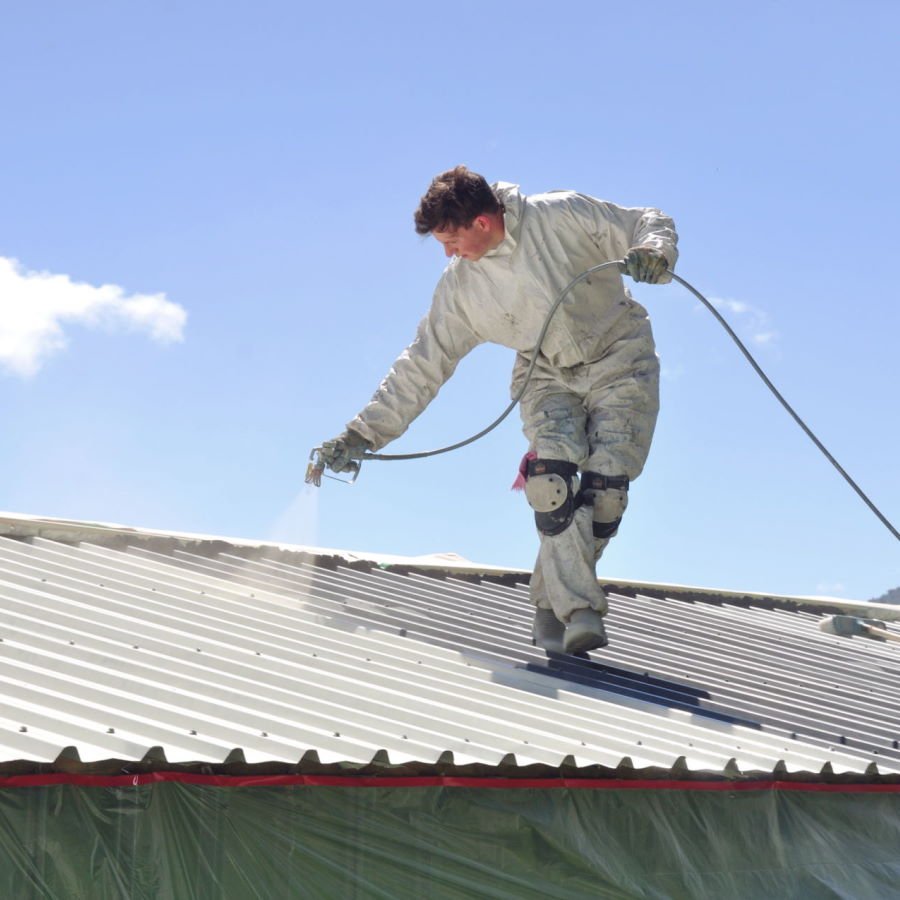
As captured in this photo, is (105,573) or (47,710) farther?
(105,573)

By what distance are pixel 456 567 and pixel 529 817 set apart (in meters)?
A: 4.15

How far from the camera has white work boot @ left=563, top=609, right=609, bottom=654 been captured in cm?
580

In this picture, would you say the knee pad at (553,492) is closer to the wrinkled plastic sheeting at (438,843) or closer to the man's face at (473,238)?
the man's face at (473,238)

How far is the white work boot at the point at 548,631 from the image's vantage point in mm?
6160

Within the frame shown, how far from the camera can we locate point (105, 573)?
18.6 ft

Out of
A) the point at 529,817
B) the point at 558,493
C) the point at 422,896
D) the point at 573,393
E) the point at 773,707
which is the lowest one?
the point at 422,896

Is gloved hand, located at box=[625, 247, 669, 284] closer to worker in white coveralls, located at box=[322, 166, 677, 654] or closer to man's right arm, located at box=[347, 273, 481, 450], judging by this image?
worker in white coveralls, located at box=[322, 166, 677, 654]

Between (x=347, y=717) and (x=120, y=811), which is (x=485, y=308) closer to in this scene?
(x=347, y=717)

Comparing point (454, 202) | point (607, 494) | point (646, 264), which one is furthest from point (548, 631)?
point (454, 202)

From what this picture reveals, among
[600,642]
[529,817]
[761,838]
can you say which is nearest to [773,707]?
[600,642]

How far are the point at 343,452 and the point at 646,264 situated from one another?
1547 millimetres

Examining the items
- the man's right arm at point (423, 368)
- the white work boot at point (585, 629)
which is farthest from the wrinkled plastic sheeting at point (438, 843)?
the man's right arm at point (423, 368)

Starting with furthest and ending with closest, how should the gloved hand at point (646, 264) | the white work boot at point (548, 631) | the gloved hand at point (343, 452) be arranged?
the white work boot at point (548, 631), the gloved hand at point (343, 452), the gloved hand at point (646, 264)

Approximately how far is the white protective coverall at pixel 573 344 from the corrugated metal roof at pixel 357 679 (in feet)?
1.65
